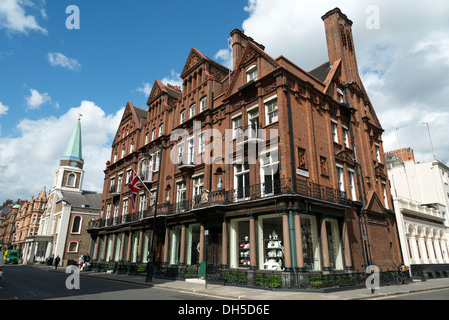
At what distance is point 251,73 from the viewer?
894 inches

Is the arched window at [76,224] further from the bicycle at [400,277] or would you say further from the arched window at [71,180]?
the bicycle at [400,277]

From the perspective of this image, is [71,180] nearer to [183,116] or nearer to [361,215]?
[183,116]

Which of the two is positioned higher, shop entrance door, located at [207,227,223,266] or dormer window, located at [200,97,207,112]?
dormer window, located at [200,97,207,112]

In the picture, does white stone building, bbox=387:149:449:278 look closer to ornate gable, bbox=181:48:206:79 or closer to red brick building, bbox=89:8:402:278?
red brick building, bbox=89:8:402:278

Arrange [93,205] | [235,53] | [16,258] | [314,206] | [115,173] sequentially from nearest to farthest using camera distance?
[314,206] → [235,53] → [115,173] → [93,205] → [16,258]

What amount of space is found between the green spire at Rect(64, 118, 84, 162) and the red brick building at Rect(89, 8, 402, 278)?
4237cm

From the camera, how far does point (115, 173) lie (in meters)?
39.7

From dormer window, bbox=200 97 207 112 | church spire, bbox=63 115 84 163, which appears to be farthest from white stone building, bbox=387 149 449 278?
church spire, bbox=63 115 84 163

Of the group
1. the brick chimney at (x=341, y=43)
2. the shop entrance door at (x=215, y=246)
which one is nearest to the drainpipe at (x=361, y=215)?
the brick chimney at (x=341, y=43)

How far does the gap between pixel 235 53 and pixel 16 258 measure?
76081 mm

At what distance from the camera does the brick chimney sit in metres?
27.0
